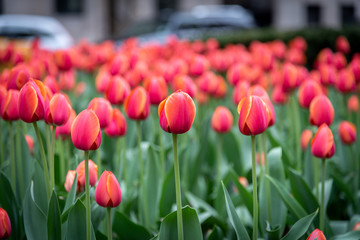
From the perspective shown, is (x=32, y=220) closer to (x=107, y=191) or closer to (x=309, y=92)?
(x=107, y=191)

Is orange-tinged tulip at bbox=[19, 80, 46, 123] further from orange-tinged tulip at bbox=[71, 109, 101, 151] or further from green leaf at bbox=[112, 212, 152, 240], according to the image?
green leaf at bbox=[112, 212, 152, 240]

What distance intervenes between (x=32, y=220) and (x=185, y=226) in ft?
1.53

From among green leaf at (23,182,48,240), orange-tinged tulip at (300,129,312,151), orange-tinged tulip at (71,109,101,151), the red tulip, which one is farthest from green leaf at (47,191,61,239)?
orange-tinged tulip at (300,129,312,151)

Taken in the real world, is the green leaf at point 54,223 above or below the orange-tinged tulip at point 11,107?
below

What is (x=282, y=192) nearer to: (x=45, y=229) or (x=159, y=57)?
(x=45, y=229)

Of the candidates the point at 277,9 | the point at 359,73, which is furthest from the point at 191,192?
the point at 277,9

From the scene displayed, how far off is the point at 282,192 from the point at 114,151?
1.18m

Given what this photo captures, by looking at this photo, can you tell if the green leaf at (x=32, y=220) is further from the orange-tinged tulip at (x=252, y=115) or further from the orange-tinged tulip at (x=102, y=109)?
the orange-tinged tulip at (x=252, y=115)

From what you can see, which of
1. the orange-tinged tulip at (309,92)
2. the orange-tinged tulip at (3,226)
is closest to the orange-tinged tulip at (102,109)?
the orange-tinged tulip at (3,226)

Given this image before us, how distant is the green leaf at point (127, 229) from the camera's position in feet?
5.22

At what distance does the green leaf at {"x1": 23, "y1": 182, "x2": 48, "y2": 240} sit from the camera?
1.44m

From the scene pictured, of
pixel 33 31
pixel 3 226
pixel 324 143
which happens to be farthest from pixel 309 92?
pixel 33 31

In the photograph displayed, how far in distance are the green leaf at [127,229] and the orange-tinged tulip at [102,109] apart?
1.02ft

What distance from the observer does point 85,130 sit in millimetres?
1306
